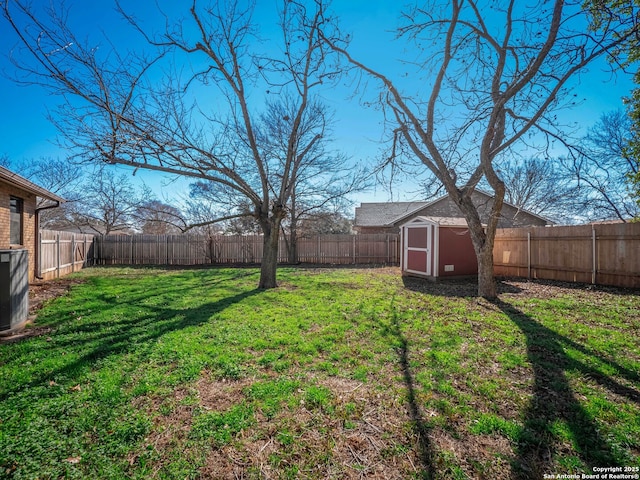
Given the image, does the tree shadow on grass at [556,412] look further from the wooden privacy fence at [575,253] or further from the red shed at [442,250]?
the wooden privacy fence at [575,253]

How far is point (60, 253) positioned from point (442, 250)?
573 inches

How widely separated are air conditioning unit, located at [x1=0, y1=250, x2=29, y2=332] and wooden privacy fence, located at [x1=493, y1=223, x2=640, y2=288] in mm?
13297

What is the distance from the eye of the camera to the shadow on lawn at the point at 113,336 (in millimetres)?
2957

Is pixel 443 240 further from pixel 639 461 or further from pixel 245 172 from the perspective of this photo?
pixel 245 172

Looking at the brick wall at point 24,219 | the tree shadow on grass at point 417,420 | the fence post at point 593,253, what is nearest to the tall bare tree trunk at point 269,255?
the tree shadow on grass at point 417,420

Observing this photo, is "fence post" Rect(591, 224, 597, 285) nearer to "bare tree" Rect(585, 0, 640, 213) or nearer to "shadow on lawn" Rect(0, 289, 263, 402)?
"bare tree" Rect(585, 0, 640, 213)

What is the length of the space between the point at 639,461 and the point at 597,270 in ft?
28.5

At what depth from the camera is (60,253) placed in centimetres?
1077

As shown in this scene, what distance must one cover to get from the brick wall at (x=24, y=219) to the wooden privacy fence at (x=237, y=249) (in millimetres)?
6914

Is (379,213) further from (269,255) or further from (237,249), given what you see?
(269,255)

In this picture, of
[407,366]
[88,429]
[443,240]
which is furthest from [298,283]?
[88,429]

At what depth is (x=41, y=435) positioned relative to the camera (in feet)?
6.79

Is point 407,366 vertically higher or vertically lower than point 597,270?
lower

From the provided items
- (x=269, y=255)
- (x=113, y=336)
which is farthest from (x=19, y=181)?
(x=269, y=255)
